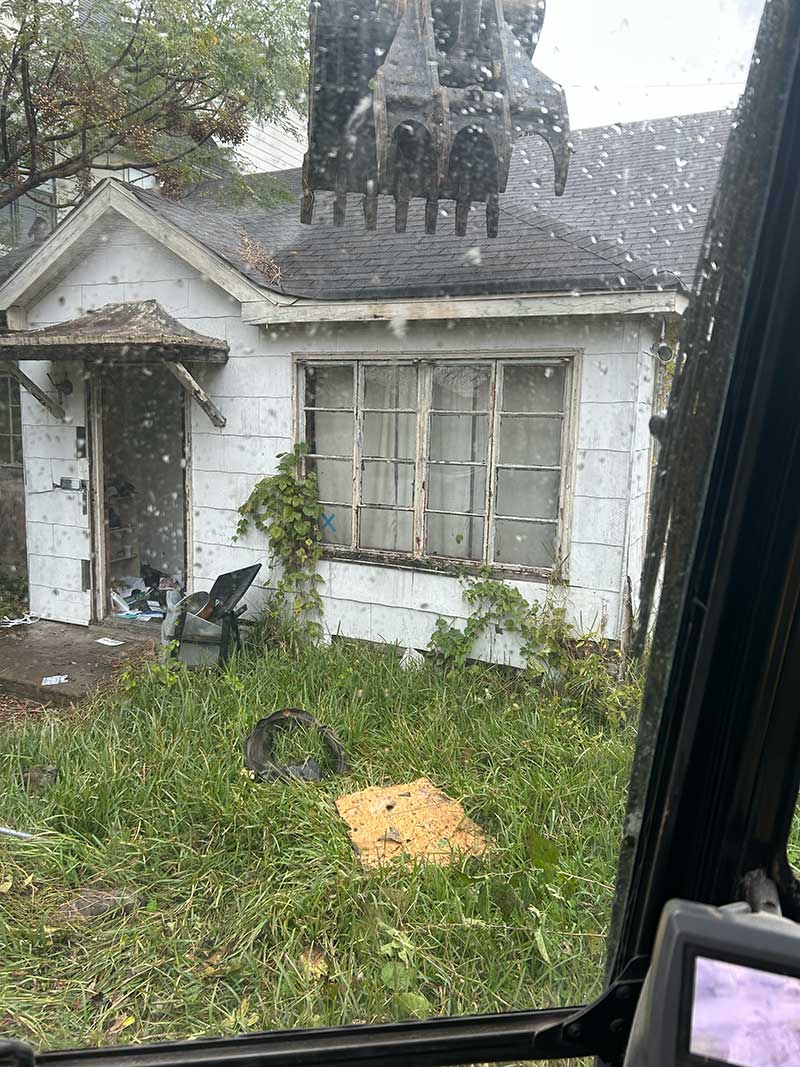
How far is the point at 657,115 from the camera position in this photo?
108cm

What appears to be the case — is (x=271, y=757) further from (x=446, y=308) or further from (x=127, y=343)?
(x=127, y=343)

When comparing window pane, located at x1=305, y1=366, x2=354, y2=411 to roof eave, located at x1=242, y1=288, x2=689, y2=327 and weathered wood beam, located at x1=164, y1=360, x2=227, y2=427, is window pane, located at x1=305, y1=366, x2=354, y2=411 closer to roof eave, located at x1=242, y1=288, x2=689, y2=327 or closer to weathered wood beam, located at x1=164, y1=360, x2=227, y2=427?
roof eave, located at x1=242, y1=288, x2=689, y2=327

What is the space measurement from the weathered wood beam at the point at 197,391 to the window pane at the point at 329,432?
0.55 m

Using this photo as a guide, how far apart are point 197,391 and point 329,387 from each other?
805mm

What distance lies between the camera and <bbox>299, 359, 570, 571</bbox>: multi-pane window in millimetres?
4297

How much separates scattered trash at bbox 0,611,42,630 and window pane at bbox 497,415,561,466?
10.4ft

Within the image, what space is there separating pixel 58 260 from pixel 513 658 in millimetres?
3763

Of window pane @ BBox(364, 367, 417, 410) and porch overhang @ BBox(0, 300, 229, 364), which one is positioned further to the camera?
window pane @ BBox(364, 367, 417, 410)

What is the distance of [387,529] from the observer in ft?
15.7

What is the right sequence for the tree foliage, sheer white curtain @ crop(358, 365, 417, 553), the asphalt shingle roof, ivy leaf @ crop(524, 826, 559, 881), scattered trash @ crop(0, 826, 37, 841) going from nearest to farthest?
the asphalt shingle roof, ivy leaf @ crop(524, 826, 559, 881), scattered trash @ crop(0, 826, 37, 841), the tree foliage, sheer white curtain @ crop(358, 365, 417, 553)

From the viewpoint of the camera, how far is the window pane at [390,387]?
4617 millimetres

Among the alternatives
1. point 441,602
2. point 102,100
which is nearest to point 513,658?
point 441,602

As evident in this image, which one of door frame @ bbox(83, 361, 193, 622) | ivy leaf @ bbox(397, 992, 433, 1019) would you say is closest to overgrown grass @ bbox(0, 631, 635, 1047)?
ivy leaf @ bbox(397, 992, 433, 1019)

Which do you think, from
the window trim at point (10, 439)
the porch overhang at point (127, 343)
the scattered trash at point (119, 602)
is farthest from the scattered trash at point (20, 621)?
the porch overhang at point (127, 343)
